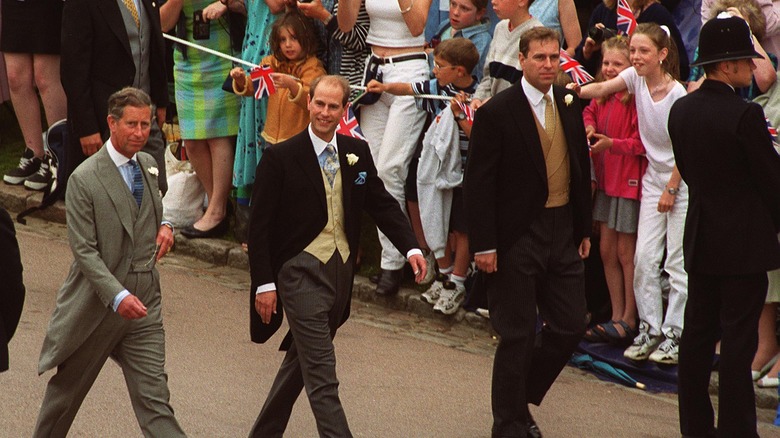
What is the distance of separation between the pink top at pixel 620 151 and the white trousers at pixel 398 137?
1311 millimetres

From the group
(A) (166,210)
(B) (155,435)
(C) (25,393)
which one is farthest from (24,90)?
(B) (155,435)

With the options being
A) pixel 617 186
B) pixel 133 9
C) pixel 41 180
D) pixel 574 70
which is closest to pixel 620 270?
pixel 617 186

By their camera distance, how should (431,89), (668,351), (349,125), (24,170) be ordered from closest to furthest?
(668,351), (349,125), (431,89), (24,170)

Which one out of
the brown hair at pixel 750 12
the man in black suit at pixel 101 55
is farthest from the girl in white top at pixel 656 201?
the man in black suit at pixel 101 55

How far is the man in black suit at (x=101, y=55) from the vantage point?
28.6 feet

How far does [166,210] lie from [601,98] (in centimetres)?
382

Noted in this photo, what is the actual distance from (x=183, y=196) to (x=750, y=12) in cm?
469

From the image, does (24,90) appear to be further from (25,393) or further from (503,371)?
(503,371)

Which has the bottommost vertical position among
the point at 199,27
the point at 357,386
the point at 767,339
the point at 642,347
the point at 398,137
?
the point at 357,386

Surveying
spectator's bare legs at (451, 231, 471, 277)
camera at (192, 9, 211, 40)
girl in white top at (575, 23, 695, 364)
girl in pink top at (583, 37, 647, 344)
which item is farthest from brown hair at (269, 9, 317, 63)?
girl in white top at (575, 23, 695, 364)

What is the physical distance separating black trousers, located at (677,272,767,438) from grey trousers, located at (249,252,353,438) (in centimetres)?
180

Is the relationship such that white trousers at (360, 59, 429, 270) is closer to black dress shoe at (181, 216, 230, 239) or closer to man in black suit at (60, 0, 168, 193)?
man in black suit at (60, 0, 168, 193)

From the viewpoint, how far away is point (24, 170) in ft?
39.7

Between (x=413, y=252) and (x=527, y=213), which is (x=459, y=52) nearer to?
(x=527, y=213)
